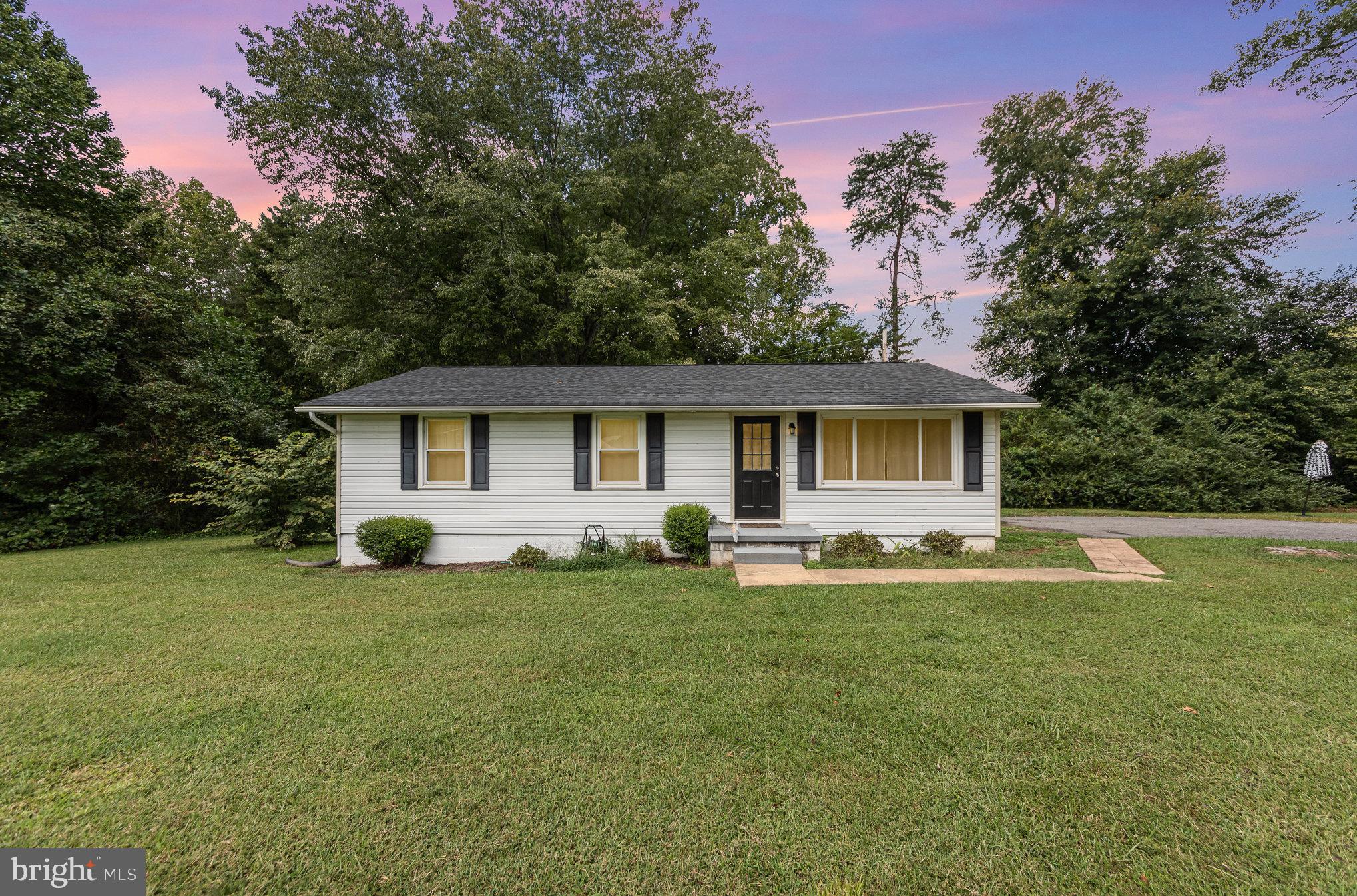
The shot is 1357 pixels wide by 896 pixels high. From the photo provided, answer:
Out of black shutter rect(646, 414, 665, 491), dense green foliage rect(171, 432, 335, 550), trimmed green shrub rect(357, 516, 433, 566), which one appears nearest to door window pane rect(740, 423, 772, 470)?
black shutter rect(646, 414, 665, 491)

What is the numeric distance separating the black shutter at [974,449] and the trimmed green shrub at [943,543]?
866 millimetres

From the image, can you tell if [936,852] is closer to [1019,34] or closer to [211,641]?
[211,641]

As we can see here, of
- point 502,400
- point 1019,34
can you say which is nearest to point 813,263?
point 1019,34

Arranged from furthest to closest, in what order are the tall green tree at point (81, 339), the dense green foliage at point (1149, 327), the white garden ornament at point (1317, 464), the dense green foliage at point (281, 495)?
the dense green foliage at point (1149, 327) → the white garden ornament at point (1317, 464) → the tall green tree at point (81, 339) → the dense green foliage at point (281, 495)

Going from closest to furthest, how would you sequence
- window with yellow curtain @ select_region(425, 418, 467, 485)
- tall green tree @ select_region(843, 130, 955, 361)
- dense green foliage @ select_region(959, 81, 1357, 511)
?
window with yellow curtain @ select_region(425, 418, 467, 485)
dense green foliage @ select_region(959, 81, 1357, 511)
tall green tree @ select_region(843, 130, 955, 361)

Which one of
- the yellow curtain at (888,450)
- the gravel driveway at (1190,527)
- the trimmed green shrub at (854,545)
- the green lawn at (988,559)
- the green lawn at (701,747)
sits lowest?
the green lawn at (701,747)

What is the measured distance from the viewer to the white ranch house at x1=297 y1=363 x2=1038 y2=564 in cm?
893

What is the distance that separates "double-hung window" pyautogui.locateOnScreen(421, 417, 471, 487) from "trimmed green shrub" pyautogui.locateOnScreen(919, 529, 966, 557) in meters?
8.13

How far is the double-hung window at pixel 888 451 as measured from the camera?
8.99m

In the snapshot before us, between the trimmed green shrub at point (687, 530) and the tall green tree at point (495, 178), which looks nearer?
the trimmed green shrub at point (687, 530)

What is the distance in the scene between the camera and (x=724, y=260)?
16578 millimetres

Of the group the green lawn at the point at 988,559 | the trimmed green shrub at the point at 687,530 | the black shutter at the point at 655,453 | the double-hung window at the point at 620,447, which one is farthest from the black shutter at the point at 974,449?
the double-hung window at the point at 620,447

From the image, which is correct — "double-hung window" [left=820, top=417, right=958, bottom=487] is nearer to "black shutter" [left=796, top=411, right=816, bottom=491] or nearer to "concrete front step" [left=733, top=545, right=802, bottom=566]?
"black shutter" [left=796, top=411, right=816, bottom=491]

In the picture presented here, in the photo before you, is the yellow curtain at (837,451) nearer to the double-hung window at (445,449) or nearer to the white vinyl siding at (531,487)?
the white vinyl siding at (531,487)
